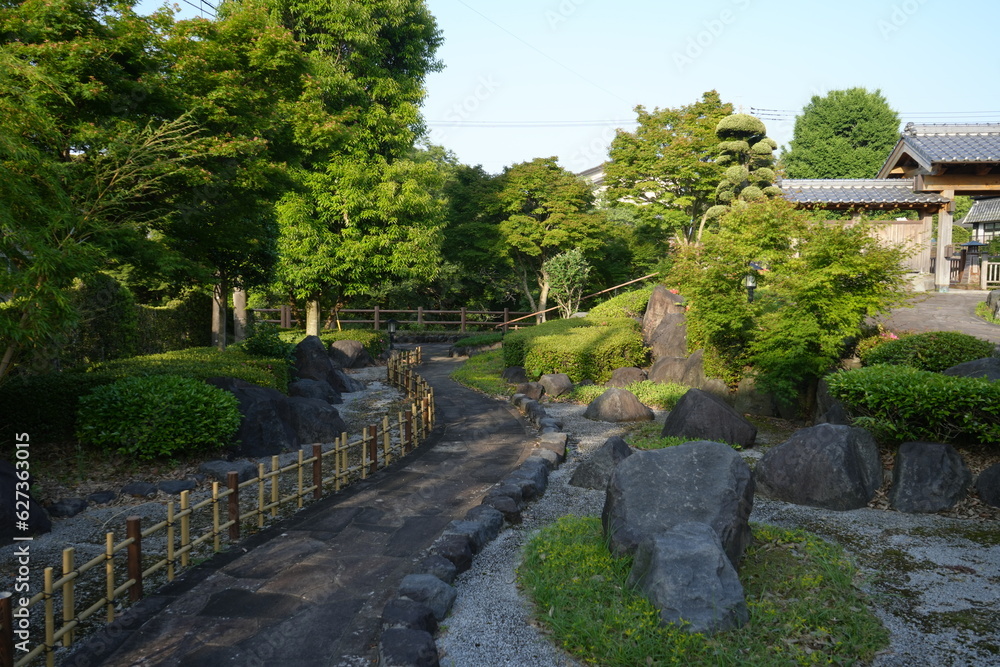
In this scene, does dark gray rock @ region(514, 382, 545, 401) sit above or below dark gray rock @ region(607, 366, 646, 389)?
below

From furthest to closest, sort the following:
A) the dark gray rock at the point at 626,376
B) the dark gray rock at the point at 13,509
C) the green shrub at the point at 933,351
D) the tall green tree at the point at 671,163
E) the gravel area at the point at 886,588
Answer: the tall green tree at the point at 671,163
the dark gray rock at the point at 626,376
the green shrub at the point at 933,351
the dark gray rock at the point at 13,509
the gravel area at the point at 886,588

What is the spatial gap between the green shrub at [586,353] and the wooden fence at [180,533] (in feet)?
17.3

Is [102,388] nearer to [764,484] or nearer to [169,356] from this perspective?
[169,356]

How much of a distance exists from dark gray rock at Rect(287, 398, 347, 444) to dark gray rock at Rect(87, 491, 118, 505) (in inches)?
129

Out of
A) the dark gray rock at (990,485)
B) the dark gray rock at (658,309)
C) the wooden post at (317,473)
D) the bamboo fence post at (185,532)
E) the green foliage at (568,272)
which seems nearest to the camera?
the bamboo fence post at (185,532)

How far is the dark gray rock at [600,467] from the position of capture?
902 cm

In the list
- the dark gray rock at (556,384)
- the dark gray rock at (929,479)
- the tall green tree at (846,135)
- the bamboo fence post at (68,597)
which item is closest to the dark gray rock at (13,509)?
the bamboo fence post at (68,597)

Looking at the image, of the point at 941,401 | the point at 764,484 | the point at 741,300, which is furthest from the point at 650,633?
the point at 741,300

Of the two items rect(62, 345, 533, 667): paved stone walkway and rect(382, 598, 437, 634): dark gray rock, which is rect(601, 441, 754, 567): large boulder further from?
rect(62, 345, 533, 667): paved stone walkway

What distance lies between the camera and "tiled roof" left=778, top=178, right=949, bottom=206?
19552mm

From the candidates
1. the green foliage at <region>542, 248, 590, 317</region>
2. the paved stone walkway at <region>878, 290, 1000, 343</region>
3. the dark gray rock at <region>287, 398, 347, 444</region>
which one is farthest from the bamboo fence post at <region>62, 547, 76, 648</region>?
the green foliage at <region>542, 248, 590, 317</region>

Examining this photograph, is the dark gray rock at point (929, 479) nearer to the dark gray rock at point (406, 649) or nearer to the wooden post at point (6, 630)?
the dark gray rock at point (406, 649)

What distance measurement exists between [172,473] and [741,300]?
34.8 feet

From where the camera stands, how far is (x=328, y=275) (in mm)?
20516
